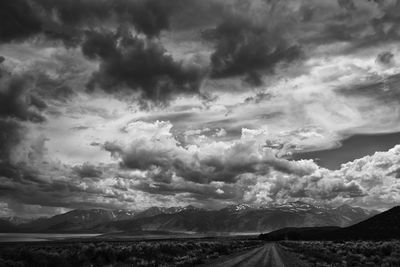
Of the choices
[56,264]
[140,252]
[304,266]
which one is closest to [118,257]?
[140,252]

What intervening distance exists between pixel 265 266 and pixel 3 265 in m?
20.0

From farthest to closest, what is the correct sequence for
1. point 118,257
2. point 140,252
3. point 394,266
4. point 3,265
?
1. point 140,252
2. point 118,257
3. point 394,266
4. point 3,265

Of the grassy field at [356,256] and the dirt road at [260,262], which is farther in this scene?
the dirt road at [260,262]

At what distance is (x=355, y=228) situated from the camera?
182875 mm

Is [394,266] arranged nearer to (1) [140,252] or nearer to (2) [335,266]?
(2) [335,266]

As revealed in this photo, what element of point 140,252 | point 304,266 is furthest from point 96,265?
point 304,266

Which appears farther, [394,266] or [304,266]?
[304,266]

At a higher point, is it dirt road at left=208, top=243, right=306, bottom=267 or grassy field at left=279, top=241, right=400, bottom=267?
grassy field at left=279, top=241, right=400, bottom=267

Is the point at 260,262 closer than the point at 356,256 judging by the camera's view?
Yes

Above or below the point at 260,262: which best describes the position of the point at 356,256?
above

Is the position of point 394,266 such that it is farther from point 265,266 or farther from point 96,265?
point 96,265

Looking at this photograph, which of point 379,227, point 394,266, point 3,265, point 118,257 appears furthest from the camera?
point 379,227

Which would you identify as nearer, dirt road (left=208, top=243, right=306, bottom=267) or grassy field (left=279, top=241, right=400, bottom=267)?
grassy field (left=279, top=241, right=400, bottom=267)

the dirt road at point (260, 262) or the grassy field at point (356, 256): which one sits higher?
the grassy field at point (356, 256)
